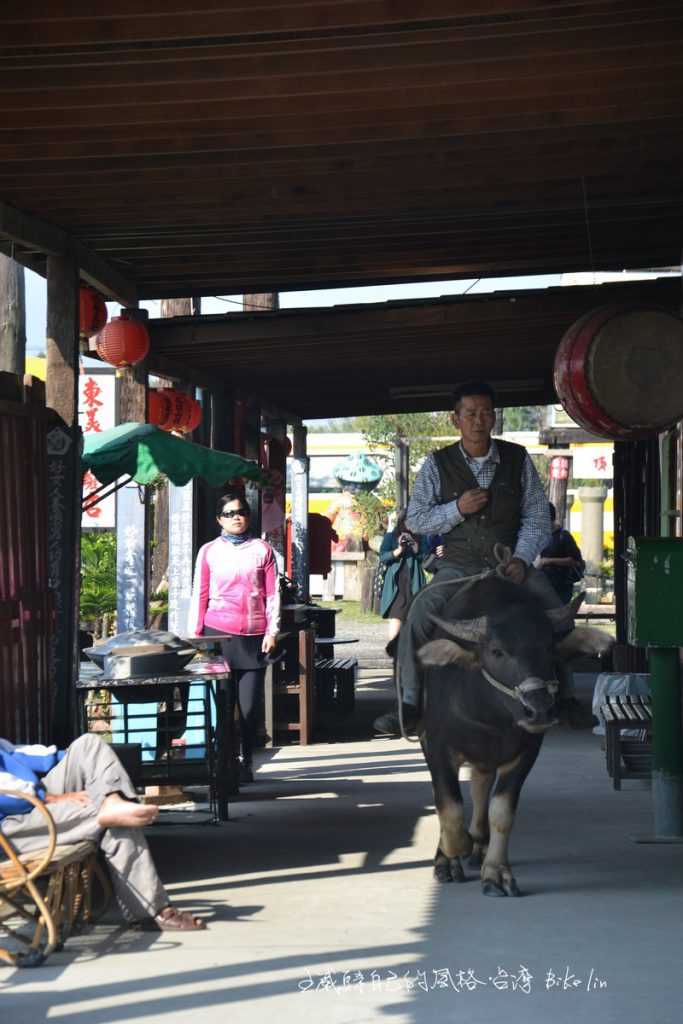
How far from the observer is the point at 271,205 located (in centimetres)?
762

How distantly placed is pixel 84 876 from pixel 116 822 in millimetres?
438

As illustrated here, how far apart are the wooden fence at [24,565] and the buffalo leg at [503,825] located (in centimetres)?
224

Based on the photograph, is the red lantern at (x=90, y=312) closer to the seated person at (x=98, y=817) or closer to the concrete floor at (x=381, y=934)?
the concrete floor at (x=381, y=934)

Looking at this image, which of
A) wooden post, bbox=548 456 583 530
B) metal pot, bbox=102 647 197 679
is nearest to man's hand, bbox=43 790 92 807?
metal pot, bbox=102 647 197 679

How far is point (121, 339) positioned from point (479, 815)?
4.23 m

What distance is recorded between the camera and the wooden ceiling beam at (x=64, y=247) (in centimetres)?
713

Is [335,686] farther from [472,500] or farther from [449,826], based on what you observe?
[449,826]

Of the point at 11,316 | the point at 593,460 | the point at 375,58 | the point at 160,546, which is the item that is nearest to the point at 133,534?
the point at 11,316

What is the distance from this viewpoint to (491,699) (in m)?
6.45

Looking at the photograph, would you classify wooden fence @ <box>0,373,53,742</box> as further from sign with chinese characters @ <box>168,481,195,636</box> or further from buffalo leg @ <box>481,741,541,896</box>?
Answer: sign with chinese characters @ <box>168,481,195,636</box>

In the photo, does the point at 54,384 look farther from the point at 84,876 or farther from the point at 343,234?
the point at 84,876

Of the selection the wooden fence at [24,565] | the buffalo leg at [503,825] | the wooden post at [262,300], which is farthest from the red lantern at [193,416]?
the wooden post at [262,300]

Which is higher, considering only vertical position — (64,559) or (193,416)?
(193,416)

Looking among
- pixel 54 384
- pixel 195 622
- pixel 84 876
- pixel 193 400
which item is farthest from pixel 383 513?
pixel 84 876
